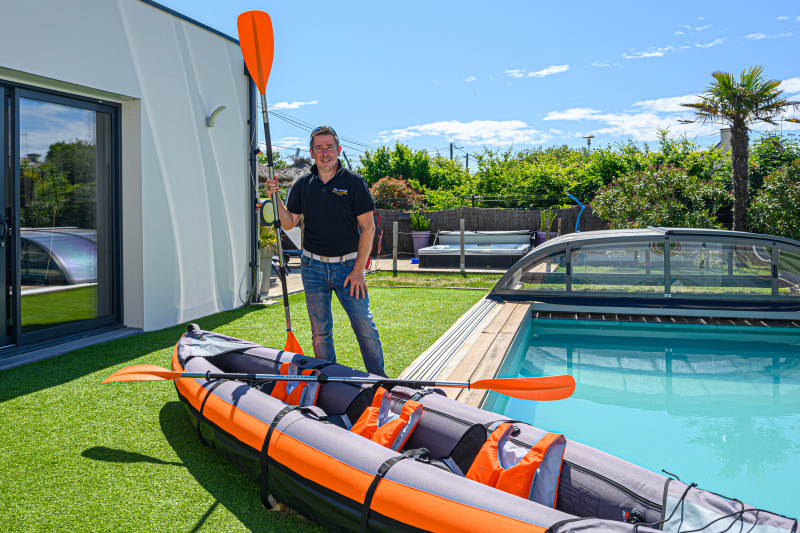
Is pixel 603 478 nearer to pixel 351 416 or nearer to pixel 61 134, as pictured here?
pixel 351 416

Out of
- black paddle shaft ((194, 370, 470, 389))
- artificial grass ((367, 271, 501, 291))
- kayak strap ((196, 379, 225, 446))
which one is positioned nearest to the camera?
black paddle shaft ((194, 370, 470, 389))

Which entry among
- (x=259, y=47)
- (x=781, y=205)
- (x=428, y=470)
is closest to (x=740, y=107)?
(x=781, y=205)

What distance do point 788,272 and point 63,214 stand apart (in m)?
8.11

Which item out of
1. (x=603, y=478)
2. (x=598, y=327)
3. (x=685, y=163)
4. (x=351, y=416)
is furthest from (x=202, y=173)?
(x=685, y=163)

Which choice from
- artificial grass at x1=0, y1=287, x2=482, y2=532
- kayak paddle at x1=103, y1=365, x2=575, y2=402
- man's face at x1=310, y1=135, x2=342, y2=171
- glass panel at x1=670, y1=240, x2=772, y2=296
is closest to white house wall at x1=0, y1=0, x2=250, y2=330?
artificial grass at x1=0, y1=287, x2=482, y2=532

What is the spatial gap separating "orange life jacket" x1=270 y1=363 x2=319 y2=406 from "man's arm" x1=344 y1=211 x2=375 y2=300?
2.01 feet

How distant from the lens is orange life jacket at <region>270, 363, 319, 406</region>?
2.78 m

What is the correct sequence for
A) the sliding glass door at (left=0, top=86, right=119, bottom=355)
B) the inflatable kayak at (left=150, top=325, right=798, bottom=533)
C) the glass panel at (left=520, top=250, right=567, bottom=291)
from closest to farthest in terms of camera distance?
the inflatable kayak at (left=150, top=325, right=798, bottom=533)
the sliding glass door at (left=0, top=86, right=119, bottom=355)
the glass panel at (left=520, top=250, right=567, bottom=291)

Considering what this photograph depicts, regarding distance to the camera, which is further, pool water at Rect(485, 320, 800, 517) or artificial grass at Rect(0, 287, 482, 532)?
pool water at Rect(485, 320, 800, 517)

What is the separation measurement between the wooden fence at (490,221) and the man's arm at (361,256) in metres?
11.8

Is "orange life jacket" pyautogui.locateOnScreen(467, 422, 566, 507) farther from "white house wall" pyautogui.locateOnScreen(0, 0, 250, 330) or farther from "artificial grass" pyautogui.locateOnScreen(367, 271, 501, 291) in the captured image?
"artificial grass" pyautogui.locateOnScreen(367, 271, 501, 291)

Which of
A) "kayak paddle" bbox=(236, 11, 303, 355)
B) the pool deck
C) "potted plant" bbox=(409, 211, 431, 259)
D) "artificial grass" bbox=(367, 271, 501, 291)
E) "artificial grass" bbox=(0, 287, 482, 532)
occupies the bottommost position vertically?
"artificial grass" bbox=(0, 287, 482, 532)

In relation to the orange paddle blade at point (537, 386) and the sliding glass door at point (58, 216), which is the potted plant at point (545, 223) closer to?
the sliding glass door at point (58, 216)

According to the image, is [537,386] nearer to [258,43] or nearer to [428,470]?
[428,470]
